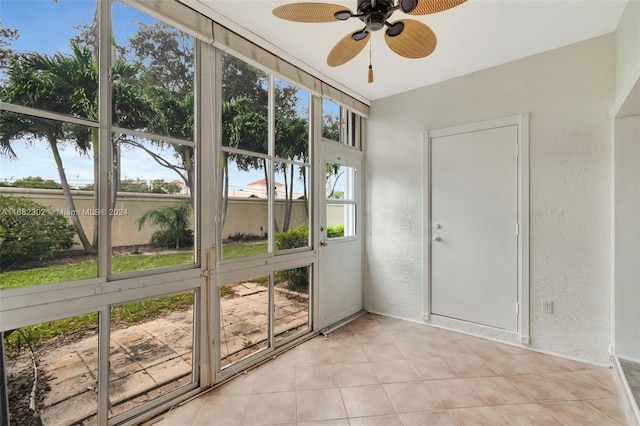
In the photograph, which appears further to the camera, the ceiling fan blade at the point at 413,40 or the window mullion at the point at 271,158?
the window mullion at the point at 271,158

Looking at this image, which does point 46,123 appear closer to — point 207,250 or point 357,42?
point 207,250

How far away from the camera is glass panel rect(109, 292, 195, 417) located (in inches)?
64.2

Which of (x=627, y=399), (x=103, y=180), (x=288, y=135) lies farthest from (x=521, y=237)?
(x=103, y=180)

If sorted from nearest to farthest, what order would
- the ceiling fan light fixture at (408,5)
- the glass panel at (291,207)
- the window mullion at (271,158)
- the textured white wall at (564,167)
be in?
1. the ceiling fan light fixture at (408,5)
2. the textured white wall at (564,167)
3. the window mullion at (271,158)
4. the glass panel at (291,207)

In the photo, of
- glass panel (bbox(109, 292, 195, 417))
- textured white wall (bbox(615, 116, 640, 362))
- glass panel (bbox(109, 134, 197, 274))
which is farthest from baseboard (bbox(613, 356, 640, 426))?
glass panel (bbox(109, 134, 197, 274))

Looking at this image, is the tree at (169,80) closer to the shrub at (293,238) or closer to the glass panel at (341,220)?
the shrub at (293,238)

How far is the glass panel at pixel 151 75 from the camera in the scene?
1643mm

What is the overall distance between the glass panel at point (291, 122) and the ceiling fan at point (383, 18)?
960 mm

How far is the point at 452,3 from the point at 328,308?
280 centimetres

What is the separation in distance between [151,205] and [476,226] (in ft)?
9.53

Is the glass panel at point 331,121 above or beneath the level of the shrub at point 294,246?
above

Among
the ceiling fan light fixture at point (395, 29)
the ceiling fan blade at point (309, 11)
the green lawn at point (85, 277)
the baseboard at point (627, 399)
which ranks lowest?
the baseboard at point (627, 399)

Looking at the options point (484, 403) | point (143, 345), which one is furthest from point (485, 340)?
point (143, 345)

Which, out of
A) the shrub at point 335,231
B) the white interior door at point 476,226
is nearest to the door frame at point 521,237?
the white interior door at point 476,226
